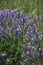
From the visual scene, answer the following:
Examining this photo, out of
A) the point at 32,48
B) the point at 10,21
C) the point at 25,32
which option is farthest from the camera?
the point at 10,21

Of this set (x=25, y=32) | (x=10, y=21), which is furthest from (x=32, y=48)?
(x=10, y=21)

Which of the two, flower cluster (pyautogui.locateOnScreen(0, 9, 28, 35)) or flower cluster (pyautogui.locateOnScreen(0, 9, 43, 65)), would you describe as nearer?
flower cluster (pyautogui.locateOnScreen(0, 9, 43, 65))

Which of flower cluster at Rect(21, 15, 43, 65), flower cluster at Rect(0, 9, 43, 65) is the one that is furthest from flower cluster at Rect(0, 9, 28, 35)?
flower cluster at Rect(21, 15, 43, 65)

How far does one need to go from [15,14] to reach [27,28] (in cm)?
31

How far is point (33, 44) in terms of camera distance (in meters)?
2.96

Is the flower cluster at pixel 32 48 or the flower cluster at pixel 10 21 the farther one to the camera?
the flower cluster at pixel 10 21

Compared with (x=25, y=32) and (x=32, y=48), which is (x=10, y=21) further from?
(x=32, y=48)

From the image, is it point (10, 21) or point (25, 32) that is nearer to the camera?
point (25, 32)

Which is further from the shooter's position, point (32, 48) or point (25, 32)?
point (25, 32)

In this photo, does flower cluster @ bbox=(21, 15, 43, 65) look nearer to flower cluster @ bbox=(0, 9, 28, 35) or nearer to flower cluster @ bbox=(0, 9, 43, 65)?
flower cluster @ bbox=(0, 9, 43, 65)

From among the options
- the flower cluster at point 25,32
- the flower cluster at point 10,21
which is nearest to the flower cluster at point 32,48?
the flower cluster at point 25,32

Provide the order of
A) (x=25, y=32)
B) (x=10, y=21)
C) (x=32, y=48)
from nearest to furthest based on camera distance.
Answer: (x=32, y=48)
(x=25, y=32)
(x=10, y=21)

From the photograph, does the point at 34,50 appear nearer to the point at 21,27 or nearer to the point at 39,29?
the point at 21,27

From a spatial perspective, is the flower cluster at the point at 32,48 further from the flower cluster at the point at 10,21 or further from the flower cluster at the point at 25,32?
the flower cluster at the point at 10,21
